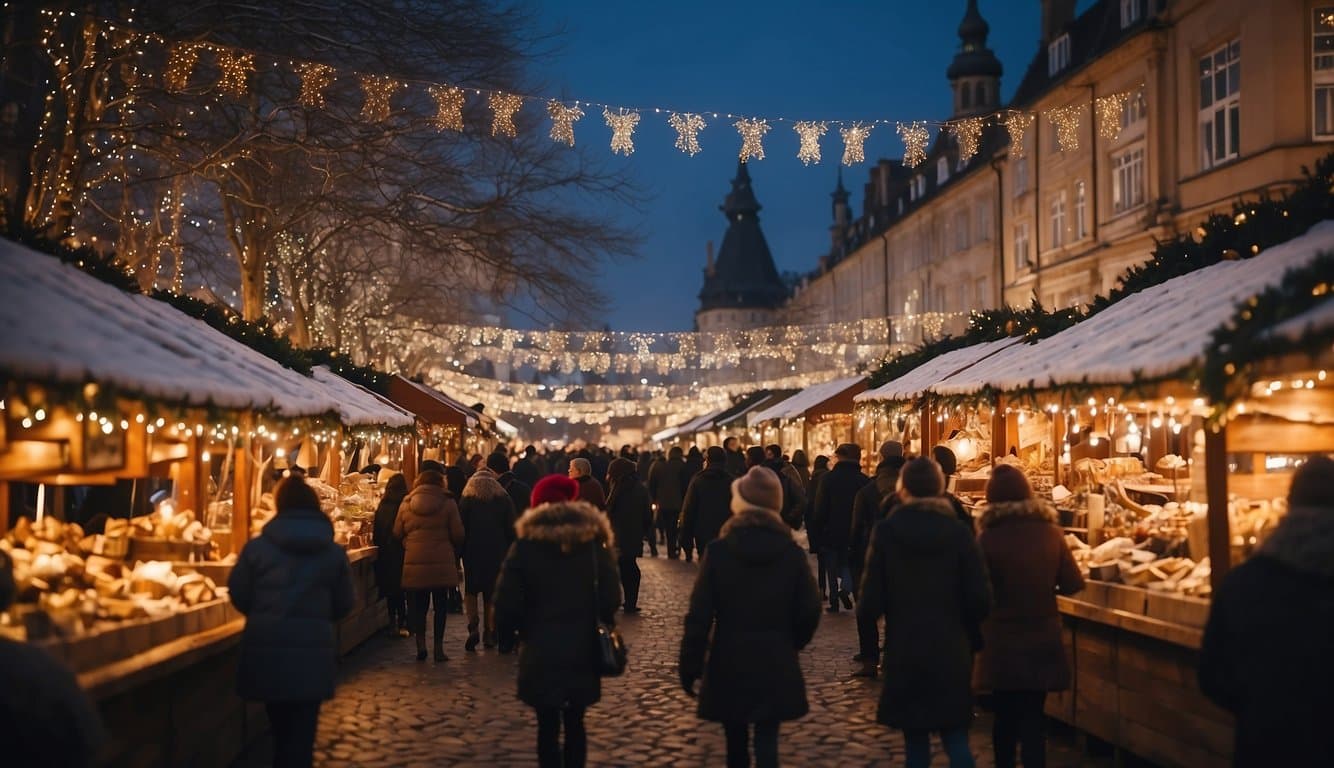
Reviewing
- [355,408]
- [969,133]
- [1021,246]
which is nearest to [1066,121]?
[969,133]

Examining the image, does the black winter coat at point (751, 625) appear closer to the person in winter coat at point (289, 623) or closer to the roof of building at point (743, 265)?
the person in winter coat at point (289, 623)

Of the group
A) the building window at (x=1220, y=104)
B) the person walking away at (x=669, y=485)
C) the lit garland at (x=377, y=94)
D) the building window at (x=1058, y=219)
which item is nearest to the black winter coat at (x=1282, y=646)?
the lit garland at (x=377, y=94)

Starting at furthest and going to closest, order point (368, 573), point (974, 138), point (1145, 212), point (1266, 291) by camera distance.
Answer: point (1145, 212) → point (974, 138) → point (368, 573) → point (1266, 291)

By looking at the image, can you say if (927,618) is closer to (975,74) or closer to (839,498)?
(839,498)

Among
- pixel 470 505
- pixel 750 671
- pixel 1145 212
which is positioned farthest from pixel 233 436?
pixel 1145 212

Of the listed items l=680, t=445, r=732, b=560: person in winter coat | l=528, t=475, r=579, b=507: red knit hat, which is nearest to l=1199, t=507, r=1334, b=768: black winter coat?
l=528, t=475, r=579, b=507: red knit hat

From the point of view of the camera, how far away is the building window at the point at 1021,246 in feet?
123

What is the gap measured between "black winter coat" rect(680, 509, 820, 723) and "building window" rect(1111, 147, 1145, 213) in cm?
2409

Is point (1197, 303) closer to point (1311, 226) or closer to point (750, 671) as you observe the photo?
point (1311, 226)

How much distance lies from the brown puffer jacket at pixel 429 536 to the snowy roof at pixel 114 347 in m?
1.16

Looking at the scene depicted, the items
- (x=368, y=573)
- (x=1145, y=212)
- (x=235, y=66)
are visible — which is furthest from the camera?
(x=1145, y=212)

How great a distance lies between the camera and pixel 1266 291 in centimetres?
700

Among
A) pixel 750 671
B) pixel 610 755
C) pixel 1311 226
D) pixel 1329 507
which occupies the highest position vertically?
pixel 1311 226

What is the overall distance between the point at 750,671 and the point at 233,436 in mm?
5522
